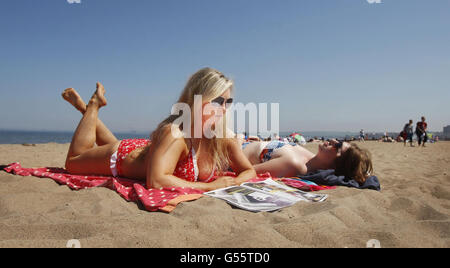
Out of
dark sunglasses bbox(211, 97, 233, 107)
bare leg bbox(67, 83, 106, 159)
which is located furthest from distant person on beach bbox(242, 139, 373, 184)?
bare leg bbox(67, 83, 106, 159)

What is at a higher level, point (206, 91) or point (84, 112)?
point (206, 91)

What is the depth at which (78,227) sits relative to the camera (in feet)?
5.13

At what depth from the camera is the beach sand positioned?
1475 mm

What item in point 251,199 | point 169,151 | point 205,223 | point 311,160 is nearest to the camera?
point 205,223

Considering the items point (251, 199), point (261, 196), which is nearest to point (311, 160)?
point (261, 196)

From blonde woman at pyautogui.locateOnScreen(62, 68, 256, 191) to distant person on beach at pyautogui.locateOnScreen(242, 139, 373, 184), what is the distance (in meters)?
0.83

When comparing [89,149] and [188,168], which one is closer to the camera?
[188,168]

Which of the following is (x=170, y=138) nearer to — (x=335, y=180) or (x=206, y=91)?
(x=206, y=91)

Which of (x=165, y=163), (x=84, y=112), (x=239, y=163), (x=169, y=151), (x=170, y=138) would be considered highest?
(x=84, y=112)

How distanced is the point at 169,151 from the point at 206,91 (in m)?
0.70

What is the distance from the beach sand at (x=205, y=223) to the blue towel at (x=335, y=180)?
517mm

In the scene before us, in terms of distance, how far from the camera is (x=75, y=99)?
3.36 m
